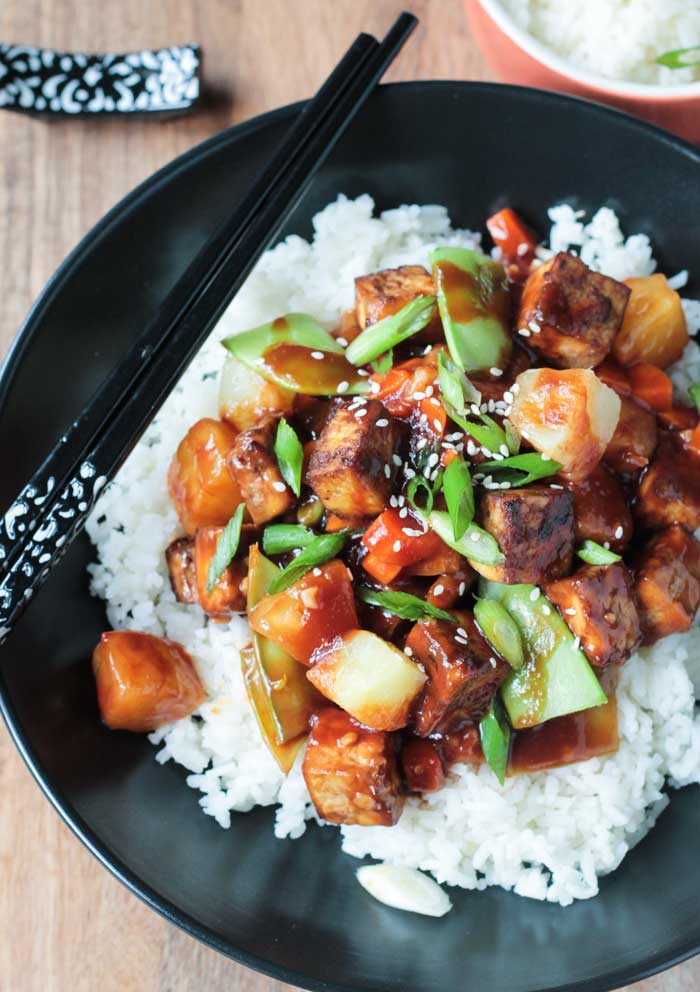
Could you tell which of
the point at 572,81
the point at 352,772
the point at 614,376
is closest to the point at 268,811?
the point at 352,772

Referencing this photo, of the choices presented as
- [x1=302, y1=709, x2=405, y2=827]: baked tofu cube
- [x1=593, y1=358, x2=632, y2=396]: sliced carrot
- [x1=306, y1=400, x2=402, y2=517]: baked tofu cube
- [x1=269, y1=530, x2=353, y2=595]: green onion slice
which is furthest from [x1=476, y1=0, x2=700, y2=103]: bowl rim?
[x1=302, y1=709, x2=405, y2=827]: baked tofu cube

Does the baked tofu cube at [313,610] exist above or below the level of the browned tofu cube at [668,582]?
below

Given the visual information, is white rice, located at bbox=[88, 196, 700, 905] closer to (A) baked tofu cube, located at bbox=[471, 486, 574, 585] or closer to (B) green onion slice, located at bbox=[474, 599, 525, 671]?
(B) green onion slice, located at bbox=[474, 599, 525, 671]

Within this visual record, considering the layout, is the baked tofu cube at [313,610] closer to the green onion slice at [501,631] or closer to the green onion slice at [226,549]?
the green onion slice at [226,549]

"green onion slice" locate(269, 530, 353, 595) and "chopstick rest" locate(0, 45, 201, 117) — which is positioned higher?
"chopstick rest" locate(0, 45, 201, 117)

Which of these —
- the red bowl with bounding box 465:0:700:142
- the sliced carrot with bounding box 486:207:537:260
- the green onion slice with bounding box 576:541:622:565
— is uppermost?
the red bowl with bounding box 465:0:700:142

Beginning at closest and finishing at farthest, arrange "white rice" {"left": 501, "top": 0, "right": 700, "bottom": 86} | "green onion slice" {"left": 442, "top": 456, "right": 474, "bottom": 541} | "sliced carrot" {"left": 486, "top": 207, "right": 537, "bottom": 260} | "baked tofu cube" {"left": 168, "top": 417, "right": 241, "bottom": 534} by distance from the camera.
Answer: "green onion slice" {"left": 442, "top": 456, "right": 474, "bottom": 541}
"baked tofu cube" {"left": 168, "top": 417, "right": 241, "bottom": 534}
"white rice" {"left": 501, "top": 0, "right": 700, "bottom": 86}
"sliced carrot" {"left": 486, "top": 207, "right": 537, "bottom": 260}

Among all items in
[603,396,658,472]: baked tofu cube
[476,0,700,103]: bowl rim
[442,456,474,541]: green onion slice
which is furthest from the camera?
[476,0,700,103]: bowl rim

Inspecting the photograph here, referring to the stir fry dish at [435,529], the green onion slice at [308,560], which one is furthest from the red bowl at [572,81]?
the green onion slice at [308,560]
